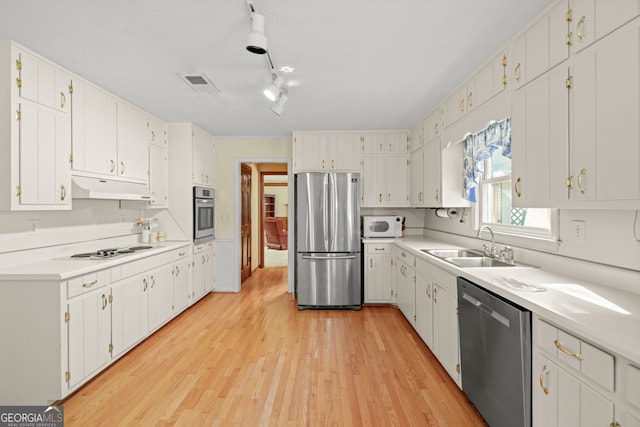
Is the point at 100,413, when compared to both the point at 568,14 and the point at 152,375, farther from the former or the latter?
the point at 568,14

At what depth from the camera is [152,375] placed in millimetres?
2496

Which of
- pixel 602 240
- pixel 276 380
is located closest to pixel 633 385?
pixel 602 240

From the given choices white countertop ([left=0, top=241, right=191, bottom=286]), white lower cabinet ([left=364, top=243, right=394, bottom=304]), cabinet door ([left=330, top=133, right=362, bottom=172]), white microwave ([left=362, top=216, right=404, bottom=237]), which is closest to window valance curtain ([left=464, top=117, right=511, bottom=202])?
white microwave ([left=362, top=216, right=404, bottom=237])

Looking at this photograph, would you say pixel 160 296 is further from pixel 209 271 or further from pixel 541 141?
pixel 541 141

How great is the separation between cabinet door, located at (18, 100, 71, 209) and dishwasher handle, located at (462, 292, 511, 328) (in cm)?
303

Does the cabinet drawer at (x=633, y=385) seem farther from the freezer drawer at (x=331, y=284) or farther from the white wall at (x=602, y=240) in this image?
the freezer drawer at (x=331, y=284)

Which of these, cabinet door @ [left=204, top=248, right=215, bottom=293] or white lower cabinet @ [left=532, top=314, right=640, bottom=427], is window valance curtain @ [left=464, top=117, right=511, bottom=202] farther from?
cabinet door @ [left=204, top=248, right=215, bottom=293]

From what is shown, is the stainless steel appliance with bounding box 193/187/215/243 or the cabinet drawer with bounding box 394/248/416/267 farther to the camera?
the stainless steel appliance with bounding box 193/187/215/243

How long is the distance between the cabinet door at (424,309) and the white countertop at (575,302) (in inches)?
31.0

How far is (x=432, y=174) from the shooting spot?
11.7 feet

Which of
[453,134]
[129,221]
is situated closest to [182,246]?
[129,221]

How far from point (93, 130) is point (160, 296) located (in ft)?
5.69

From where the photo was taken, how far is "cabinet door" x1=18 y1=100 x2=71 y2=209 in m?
2.17

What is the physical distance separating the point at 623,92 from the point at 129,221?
4285 mm
